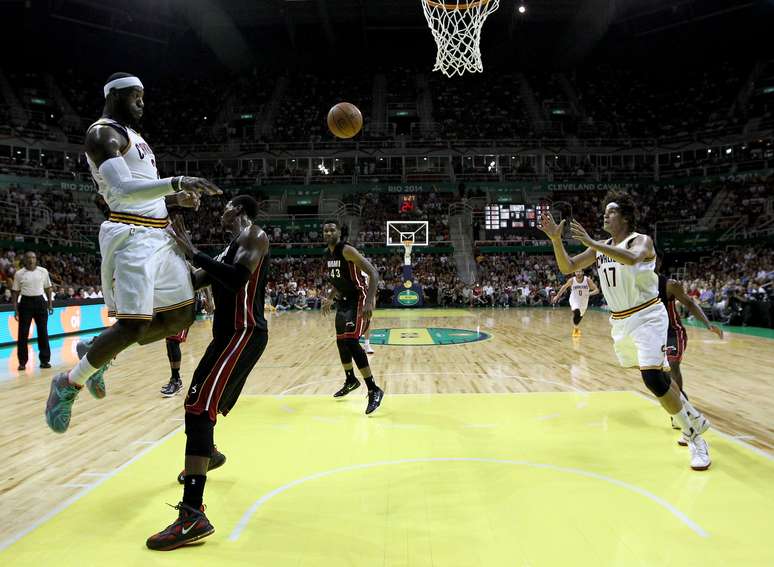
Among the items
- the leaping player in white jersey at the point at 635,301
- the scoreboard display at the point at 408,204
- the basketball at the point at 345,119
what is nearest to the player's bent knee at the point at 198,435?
the leaping player in white jersey at the point at 635,301

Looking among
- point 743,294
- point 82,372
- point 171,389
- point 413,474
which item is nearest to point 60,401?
point 82,372

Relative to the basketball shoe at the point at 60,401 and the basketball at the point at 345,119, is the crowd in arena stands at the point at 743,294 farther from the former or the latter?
the basketball shoe at the point at 60,401

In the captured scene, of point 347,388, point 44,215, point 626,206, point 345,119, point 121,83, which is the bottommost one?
point 347,388

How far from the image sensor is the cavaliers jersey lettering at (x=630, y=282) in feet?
13.6

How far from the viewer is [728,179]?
28516 mm

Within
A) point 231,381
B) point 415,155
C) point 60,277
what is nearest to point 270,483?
point 231,381

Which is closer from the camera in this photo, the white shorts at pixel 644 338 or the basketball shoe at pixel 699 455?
the basketball shoe at pixel 699 455

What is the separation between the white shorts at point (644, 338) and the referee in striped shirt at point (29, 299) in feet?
27.6

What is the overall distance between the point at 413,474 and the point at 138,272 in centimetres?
228

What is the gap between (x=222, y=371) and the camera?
10.1 ft

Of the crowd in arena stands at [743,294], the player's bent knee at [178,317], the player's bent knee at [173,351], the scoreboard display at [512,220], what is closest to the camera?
the player's bent knee at [178,317]

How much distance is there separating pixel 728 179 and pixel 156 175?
32.1m

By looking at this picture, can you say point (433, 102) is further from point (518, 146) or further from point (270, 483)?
point (270, 483)

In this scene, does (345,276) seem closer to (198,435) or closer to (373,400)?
(373,400)
